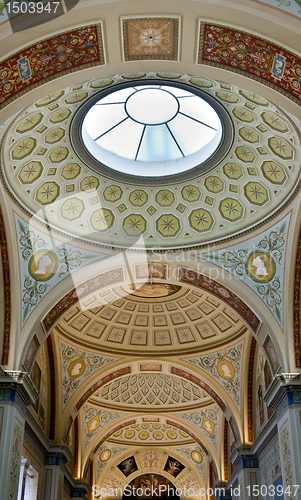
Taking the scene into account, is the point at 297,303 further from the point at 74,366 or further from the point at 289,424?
the point at 74,366

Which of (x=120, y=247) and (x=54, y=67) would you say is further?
(x=120, y=247)

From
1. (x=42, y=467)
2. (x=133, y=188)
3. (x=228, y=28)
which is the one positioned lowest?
(x=42, y=467)

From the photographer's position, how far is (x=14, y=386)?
1172 cm

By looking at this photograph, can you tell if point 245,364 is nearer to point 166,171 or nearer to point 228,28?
point 166,171

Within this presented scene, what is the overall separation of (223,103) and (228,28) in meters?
3.84

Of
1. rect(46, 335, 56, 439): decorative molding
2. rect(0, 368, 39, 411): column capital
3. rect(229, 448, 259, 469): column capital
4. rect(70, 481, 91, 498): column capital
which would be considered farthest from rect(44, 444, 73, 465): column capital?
rect(229, 448, 259, 469): column capital

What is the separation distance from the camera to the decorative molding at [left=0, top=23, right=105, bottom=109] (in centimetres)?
809

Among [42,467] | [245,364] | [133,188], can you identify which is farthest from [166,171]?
[42,467]

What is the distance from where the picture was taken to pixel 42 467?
15.9 meters

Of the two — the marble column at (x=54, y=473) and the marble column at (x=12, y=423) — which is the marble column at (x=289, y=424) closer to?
the marble column at (x=12, y=423)

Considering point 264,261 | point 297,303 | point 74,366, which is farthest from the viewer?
point 74,366

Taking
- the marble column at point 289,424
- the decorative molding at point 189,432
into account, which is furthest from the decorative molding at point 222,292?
the decorative molding at point 189,432

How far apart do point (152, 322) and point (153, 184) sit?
6851 mm

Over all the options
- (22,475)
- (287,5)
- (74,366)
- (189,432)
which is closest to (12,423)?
(22,475)
